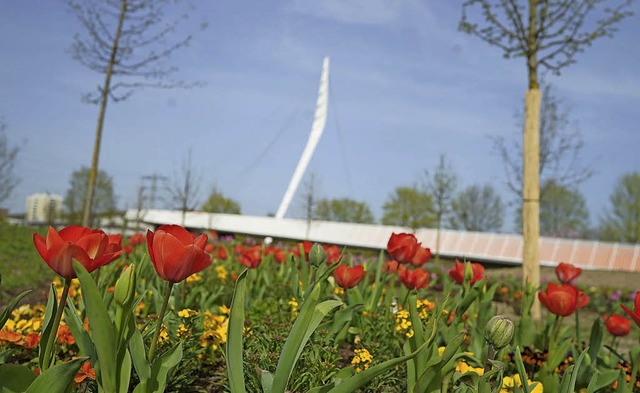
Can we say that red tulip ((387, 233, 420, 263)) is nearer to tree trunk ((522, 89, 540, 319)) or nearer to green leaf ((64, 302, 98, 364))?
green leaf ((64, 302, 98, 364))

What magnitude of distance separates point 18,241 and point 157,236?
46.1ft

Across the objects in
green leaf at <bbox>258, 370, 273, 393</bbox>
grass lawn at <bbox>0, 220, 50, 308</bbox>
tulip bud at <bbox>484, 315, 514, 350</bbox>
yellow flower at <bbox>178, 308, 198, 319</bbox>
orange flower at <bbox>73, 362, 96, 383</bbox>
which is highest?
tulip bud at <bbox>484, 315, 514, 350</bbox>

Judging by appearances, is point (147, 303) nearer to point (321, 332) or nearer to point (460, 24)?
point (321, 332)

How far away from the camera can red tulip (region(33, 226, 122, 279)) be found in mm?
1573

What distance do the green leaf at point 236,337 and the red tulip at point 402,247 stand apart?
1910 mm

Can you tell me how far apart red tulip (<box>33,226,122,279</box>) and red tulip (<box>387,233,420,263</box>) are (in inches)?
79.8

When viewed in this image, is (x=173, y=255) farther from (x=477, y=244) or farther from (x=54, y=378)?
(x=477, y=244)

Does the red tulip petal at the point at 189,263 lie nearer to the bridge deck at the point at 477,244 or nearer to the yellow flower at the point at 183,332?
the yellow flower at the point at 183,332

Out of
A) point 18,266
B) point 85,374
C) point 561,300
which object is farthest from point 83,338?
point 18,266

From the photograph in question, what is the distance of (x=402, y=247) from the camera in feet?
11.2

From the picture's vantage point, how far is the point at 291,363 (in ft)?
5.07

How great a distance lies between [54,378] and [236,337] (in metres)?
0.46

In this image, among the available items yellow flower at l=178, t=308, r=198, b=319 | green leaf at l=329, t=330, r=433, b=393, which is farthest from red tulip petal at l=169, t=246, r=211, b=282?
yellow flower at l=178, t=308, r=198, b=319

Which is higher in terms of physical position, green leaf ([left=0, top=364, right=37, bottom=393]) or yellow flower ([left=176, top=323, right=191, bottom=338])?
green leaf ([left=0, top=364, right=37, bottom=393])
